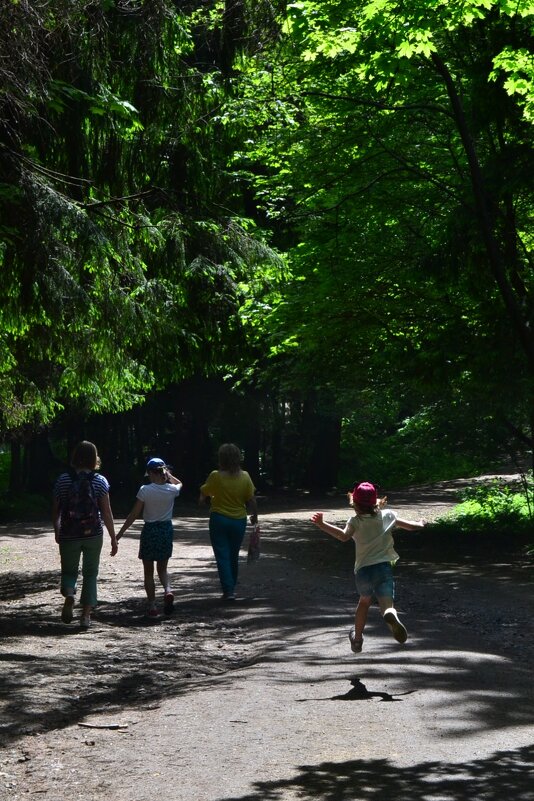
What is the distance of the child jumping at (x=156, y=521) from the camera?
1334 centimetres

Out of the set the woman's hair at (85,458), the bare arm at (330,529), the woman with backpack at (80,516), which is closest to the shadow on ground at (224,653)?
the woman with backpack at (80,516)

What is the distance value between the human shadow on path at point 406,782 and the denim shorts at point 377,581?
3263mm

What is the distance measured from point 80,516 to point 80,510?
2.5 inches

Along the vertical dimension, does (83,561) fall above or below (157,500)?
below

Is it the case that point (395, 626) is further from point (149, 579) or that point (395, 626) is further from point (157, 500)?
point (149, 579)

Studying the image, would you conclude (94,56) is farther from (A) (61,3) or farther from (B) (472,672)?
(B) (472,672)

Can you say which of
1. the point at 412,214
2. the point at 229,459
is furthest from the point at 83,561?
the point at 412,214

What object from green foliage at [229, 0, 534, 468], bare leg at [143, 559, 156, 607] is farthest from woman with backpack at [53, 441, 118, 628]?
green foliage at [229, 0, 534, 468]

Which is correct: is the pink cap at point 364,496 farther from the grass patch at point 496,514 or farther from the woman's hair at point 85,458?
the grass patch at point 496,514

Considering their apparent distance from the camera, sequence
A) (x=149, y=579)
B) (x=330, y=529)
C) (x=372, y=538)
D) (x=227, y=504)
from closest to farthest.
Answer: (x=330, y=529)
(x=372, y=538)
(x=149, y=579)
(x=227, y=504)

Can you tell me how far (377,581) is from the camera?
9.84 metres

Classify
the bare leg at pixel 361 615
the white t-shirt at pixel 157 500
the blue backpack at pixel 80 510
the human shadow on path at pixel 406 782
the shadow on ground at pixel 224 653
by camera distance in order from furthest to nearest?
the white t-shirt at pixel 157 500, the blue backpack at pixel 80 510, the bare leg at pixel 361 615, the shadow on ground at pixel 224 653, the human shadow on path at pixel 406 782

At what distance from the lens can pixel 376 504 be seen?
992 centimetres

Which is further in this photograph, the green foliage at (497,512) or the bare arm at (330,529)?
the green foliage at (497,512)
